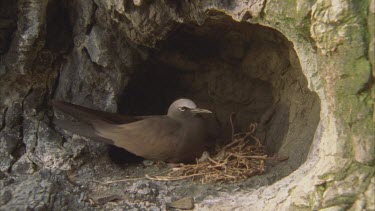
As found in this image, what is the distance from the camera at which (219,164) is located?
14.9ft

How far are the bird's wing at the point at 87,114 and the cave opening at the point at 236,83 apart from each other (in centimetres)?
39

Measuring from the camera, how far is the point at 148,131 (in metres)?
4.64

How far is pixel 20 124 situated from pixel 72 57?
70 cm

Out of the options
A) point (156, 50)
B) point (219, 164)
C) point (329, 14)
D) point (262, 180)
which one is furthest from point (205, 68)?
point (329, 14)

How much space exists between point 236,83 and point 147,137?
1313 mm

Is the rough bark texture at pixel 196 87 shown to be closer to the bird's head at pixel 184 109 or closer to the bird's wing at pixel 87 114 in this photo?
the bird's wing at pixel 87 114

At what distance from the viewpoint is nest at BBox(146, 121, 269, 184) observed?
14.2 ft

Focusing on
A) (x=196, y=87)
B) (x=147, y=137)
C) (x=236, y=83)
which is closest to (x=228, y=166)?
(x=147, y=137)

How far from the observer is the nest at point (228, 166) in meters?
4.32

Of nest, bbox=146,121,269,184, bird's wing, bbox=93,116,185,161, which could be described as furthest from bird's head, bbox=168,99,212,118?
nest, bbox=146,121,269,184

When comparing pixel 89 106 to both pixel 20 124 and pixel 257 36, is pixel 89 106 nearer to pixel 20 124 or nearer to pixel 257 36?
pixel 20 124

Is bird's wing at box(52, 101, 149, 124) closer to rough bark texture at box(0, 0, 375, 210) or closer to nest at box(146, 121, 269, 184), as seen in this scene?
rough bark texture at box(0, 0, 375, 210)

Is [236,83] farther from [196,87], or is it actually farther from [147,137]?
[147,137]

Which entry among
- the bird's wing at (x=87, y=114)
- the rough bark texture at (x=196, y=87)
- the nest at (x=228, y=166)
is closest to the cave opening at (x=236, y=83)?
the rough bark texture at (x=196, y=87)
